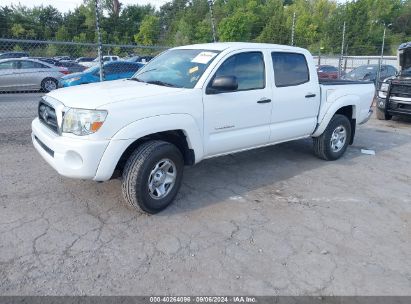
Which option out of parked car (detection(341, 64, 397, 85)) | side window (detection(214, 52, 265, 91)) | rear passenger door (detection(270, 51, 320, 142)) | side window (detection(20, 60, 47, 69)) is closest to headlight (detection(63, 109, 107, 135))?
side window (detection(214, 52, 265, 91))

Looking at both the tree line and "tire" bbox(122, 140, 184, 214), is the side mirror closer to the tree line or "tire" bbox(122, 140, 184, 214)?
"tire" bbox(122, 140, 184, 214)

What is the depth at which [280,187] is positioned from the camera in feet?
16.3

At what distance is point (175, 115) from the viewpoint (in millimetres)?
3857

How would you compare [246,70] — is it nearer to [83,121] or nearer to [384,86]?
[83,121]

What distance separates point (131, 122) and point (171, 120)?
0.46m

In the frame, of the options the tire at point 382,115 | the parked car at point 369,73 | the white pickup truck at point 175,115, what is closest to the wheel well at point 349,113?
the white pickup truck at point 175,115

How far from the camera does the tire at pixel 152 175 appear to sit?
3693 mm

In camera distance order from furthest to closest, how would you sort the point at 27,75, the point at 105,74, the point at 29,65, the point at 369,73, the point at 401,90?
the point at 369,73, the point at 29,65, the point at 27,75, the point at 105,74, the point at 401,90

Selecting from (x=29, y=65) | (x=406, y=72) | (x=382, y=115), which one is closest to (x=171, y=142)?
(x=382, y=115)

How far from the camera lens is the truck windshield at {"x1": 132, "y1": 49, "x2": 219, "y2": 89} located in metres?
4.28

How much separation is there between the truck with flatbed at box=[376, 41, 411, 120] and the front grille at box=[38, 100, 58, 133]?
28.4 feet

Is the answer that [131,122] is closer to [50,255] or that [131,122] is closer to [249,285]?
[50,255]

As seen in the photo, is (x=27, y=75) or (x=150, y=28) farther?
(x=150, y=28)

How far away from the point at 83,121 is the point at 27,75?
40.6 ft
